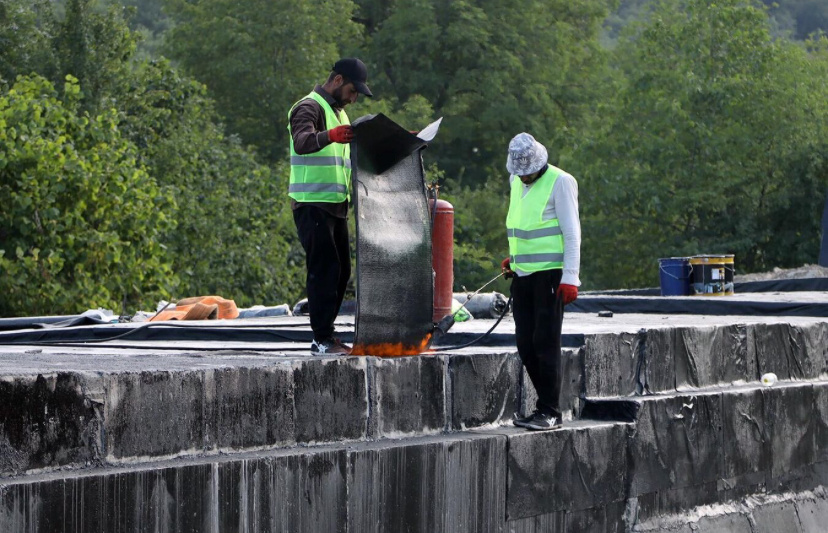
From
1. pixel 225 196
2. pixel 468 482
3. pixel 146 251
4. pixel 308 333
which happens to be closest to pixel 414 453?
pixel 468 482

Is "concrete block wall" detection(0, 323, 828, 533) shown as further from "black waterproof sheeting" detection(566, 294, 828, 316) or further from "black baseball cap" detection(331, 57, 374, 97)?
"black baseball cap" detection(331, 57, 374, 97)

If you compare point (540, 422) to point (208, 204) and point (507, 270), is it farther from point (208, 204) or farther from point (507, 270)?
point (208, 204)

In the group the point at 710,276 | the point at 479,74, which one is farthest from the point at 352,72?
the point at 479,74

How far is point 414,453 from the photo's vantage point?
266 inches

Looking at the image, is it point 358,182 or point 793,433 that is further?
point 793,433

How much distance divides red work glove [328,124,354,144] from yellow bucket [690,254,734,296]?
7.33 meters

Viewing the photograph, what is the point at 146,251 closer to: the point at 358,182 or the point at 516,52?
the point at 358,182

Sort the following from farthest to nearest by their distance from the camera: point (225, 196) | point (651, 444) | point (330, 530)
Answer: point (225, 196) < point (651, 444) < point (330, 530)

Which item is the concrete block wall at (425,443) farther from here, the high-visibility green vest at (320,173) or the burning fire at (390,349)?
the high-visibility green vest at (320,173)

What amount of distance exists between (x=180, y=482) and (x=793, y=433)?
5834 millimetres

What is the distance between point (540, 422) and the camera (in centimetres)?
755

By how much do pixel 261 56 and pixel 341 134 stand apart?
36.1 meters

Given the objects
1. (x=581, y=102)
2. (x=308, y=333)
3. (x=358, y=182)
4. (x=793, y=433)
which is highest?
(x=581, y=102)

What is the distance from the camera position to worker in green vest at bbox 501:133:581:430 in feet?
23.7
